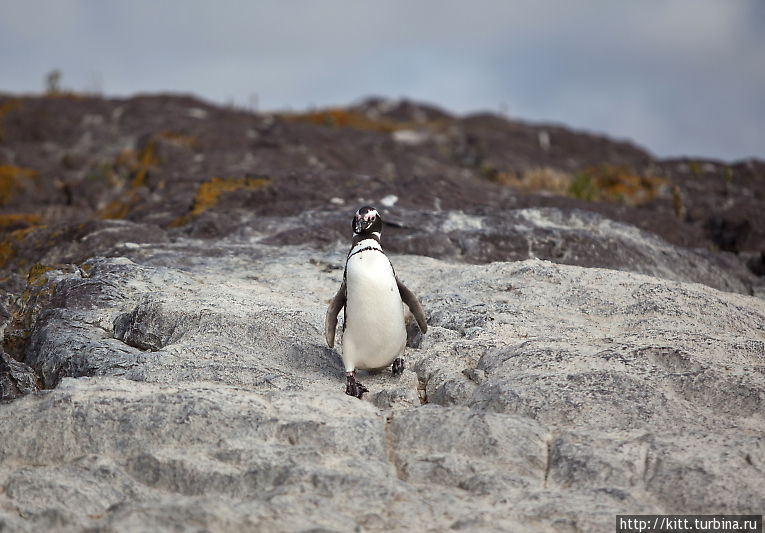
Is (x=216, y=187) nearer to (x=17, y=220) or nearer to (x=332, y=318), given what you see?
(x=17, y=220)

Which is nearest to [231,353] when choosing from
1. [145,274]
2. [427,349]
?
[427,349]

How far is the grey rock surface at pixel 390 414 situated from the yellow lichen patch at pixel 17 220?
5.83 metres

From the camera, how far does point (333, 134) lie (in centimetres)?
2194

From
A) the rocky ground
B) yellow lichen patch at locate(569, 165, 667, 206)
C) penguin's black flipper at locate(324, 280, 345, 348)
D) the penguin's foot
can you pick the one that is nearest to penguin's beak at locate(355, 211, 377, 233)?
penguin's black flipper at locate(324, 280, 345, 348)

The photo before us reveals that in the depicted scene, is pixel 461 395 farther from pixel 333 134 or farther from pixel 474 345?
pixel 333 134

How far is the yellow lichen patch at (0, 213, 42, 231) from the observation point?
1393 centimetres

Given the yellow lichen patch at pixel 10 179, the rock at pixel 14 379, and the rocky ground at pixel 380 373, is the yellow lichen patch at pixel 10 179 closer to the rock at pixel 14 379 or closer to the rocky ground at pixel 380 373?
the rocky ground at pixel 380 373

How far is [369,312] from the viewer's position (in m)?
7.03

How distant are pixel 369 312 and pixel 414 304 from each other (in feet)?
1.77

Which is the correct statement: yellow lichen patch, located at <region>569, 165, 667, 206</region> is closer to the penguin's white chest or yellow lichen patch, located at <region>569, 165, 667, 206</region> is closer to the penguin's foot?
the penguin's white chest

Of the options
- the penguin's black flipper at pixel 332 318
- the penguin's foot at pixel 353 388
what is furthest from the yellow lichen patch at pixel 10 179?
the penguin's foot at pixel 353 388

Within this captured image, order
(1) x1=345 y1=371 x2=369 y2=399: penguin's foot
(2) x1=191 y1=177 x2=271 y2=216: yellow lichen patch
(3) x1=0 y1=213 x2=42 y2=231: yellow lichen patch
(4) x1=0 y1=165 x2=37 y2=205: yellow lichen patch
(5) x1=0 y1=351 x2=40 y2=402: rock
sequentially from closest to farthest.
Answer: (1) x1=345 y1=371 x2=369 y2=399: penguin's foot
(5) x1=0 y1=351 x2=40 y2=402: rock
(2) x1=191 y1=177 x2=271 y2=216: yellow lichen patch
(3) x1=0 y1=213 x2=42 y2=231: yellow lichen patch
(4) x1=0 y1=165 x2=37 y2=205: yellow lichen patch

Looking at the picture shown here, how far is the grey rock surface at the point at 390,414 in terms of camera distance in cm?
500

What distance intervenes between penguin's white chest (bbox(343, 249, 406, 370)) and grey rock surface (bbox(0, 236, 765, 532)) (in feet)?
0.81
